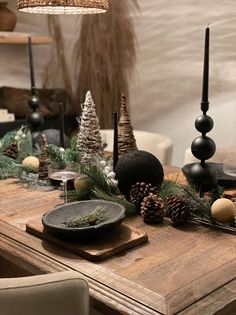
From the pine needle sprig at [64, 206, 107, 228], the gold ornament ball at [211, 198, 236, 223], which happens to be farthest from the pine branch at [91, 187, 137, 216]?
the gold ornament ball at [211, 198, 236, 223]

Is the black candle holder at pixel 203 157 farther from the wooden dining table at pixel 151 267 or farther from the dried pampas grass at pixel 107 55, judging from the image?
the dried pampas grass at pixel 107 55

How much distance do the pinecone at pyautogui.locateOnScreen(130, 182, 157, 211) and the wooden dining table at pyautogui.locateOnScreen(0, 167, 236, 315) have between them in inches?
1.9

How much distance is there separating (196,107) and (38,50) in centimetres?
133

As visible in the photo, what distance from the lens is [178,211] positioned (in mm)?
1208

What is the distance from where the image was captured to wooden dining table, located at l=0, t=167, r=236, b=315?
2.81 feet

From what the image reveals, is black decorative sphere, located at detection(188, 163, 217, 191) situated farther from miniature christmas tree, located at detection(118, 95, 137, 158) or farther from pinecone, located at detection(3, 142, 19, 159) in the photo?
pinecone, located at detection(3, 142, 19, 159)

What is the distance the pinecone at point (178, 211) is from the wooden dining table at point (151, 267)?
0.07 feet

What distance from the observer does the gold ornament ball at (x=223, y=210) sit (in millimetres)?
1182

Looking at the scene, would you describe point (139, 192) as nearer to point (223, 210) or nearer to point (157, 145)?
point (223, 210)

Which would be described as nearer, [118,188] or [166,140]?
[118,188]

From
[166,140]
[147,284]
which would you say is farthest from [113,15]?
[147,284]

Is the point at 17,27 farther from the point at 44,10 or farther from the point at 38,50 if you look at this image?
the point at 44,10

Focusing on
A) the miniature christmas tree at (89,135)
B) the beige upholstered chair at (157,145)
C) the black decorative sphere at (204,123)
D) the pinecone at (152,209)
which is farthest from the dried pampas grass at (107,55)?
the pinecone at (152,209)

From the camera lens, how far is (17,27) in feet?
11.1
